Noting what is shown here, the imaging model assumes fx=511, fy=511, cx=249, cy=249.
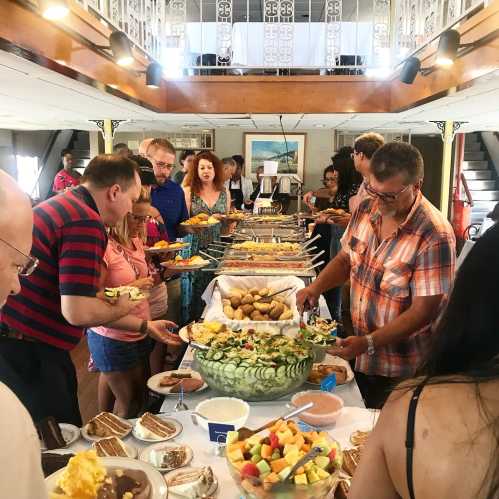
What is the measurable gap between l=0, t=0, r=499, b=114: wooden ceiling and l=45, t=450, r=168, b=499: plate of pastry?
2.19 metres

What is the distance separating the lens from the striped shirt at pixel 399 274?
159cm

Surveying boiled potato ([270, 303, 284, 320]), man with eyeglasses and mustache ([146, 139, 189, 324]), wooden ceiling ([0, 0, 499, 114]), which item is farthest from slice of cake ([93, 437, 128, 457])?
wooden ceiling ([0, 0, 499, 114])

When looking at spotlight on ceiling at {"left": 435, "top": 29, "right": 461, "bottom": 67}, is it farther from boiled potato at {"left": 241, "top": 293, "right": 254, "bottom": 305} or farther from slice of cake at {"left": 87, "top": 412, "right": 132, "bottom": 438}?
slice of cake at {"left": 87, "top": 412, "right": 132, "bottom": 438}

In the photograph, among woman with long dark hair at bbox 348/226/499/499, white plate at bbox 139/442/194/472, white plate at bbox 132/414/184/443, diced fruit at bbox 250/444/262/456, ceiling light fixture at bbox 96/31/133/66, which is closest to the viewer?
woman with long dark hair at bbox 348/226/499/499

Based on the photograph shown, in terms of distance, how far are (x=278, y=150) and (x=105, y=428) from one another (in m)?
9.50

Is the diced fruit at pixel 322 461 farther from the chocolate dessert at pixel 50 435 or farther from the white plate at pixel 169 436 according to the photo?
the chocolate dessert at pixel 50 435

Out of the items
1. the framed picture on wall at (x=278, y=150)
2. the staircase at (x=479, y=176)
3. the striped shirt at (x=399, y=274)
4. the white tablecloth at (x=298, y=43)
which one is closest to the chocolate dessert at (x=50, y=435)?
the striped shirt at (x=399, y=274)

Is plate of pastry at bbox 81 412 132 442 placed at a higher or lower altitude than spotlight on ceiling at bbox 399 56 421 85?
lower

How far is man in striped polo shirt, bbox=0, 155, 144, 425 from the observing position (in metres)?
1.46

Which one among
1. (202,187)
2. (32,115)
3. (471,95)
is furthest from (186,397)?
(32,115)

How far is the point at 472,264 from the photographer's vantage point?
713 millimetres

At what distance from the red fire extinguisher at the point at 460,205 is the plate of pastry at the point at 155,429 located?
7046 mm

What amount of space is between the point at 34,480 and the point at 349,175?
357cm

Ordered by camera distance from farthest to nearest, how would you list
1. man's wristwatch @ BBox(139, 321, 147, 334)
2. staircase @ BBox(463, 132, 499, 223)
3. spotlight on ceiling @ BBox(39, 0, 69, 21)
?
staircase @ BBox(463, 132, 499, 223) → spotlight on ceiling @ BBox(39, 0, 69, 21) → man's wristwatch @ BBox(139, 321, 147, 334)
